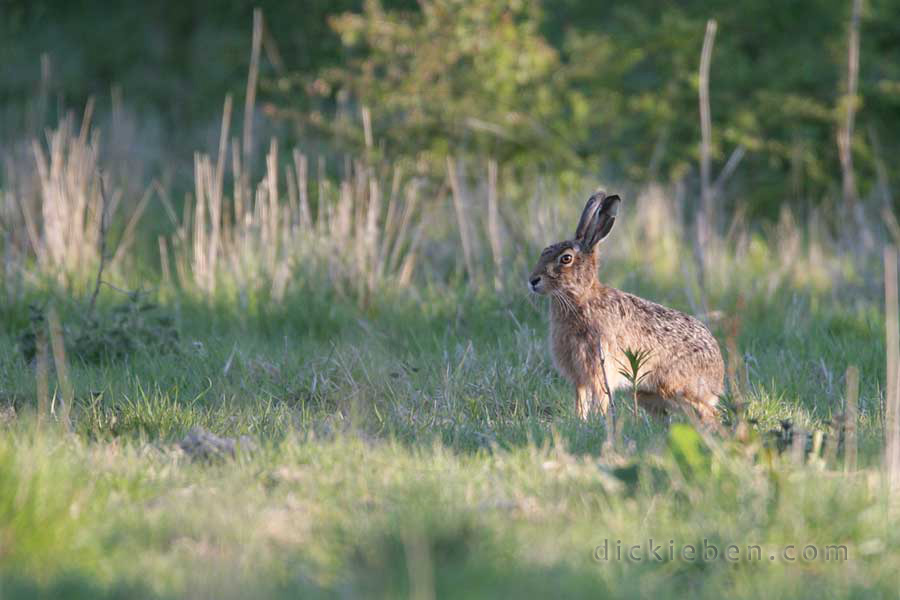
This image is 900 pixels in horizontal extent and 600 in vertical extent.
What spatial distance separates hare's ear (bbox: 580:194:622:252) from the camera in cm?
644

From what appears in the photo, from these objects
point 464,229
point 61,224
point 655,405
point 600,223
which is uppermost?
point 600,223

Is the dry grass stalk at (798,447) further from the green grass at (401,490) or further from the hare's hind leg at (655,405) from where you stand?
the hare's hind leg at (655,405)

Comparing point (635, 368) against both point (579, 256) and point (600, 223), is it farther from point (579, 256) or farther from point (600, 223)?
point (600, 223)

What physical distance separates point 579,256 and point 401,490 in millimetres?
2637

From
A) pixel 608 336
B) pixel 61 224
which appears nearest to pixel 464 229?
pixel 608 336

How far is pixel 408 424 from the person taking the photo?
5355 mm

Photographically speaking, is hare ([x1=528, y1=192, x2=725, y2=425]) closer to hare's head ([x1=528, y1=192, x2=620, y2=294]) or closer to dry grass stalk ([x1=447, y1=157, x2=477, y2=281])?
hare's head ([x1=528, y1=192, x2=620, y2=294])

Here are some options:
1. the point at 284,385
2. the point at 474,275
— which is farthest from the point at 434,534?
the point at 474,275

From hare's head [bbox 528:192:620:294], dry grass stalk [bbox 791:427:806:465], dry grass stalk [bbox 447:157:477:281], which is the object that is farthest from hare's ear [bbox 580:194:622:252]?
dry grass stalk [bbox 447:157:477:281]

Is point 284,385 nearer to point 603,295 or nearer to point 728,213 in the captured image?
point 603,295

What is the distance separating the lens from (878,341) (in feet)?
24.7

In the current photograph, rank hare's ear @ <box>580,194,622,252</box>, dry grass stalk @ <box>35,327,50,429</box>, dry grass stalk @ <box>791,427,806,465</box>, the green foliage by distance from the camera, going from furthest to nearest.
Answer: the green foliage
hare's ear @ <box>580,194,622,252</box>
dry grass stalk @ <box>35,327,50,429</box>
dry grass stalk @ <box>791,427,806,465</box>

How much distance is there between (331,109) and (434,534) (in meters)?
13.9

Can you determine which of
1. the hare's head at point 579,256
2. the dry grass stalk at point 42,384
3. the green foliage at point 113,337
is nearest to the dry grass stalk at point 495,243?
the hare's head at point 579,256
